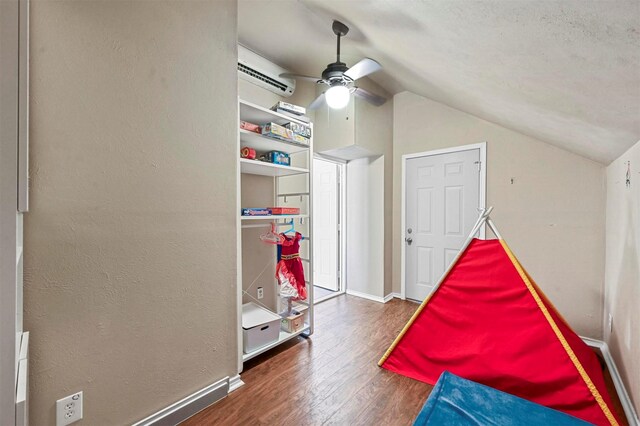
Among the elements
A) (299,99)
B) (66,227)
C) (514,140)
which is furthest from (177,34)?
(514,140)

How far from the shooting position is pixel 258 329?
2225mm

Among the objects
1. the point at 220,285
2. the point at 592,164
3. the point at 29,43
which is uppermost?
the point at 29,43

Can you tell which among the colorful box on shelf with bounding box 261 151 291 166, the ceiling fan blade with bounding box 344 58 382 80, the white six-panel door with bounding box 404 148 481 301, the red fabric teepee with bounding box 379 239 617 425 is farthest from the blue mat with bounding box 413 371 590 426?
the ceiling fan blade with bounding box 344 58 382 80

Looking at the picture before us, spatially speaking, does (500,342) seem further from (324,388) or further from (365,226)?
(365,226)

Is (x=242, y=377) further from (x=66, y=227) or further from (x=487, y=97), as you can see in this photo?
(x=487, y=97)

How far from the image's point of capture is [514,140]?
2857 mm

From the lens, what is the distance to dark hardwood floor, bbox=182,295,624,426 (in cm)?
163

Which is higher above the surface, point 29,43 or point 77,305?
point 29,43

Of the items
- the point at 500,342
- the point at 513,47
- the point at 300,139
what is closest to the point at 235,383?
the point at 500,342

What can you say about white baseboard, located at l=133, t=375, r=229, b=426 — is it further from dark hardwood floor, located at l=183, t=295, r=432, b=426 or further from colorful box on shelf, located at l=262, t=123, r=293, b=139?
colorful box on shelf, located at l=262, t=123, r=293, b=139

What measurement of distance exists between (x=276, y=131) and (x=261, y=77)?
93 centimetres

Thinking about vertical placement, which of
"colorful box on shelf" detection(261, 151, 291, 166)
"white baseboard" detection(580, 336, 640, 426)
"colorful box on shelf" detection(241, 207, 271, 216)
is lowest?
"white baseboard" detection(580, 336, 640, 426)

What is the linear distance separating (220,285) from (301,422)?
3.08ft

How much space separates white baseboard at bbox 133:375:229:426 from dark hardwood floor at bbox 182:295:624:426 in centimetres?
4
